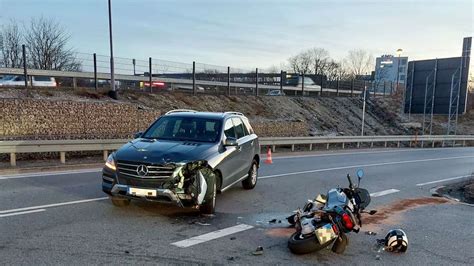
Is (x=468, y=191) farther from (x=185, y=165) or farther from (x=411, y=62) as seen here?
(x=411, y=62)

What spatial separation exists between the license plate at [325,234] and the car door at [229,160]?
107 inches

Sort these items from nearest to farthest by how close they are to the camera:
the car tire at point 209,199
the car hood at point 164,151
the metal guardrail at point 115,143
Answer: the car hood at point 164,151, the car tire at point 209,199, the metal guardrail at point 115,143

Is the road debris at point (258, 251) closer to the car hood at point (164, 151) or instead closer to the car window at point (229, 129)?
the car hood at point (164, 151)

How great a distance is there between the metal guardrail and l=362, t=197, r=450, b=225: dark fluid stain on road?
904 cm

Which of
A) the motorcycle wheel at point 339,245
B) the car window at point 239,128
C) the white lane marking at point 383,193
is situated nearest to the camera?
the motorcycle wheel at point 339,245

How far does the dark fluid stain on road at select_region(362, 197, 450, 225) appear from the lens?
7326 mm

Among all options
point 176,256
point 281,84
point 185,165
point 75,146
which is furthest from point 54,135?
point 281,84

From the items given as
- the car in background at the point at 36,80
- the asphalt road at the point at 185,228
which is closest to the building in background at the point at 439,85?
the asphalt road at the point at 185,228

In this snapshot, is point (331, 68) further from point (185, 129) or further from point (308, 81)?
point (185, 129)

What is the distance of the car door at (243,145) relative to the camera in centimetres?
898

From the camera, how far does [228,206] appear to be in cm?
792

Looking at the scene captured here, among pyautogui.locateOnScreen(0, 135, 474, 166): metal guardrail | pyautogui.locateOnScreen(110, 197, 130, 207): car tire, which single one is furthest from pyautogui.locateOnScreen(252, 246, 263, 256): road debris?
pyautogui.locateOnScreen(0, 135, 474, 166): metal guardrail

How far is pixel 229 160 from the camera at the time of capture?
8.07 m

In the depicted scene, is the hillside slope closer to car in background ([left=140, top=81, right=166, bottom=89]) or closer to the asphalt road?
car in background ([left=140, top=81, right=166, bottom=89])
